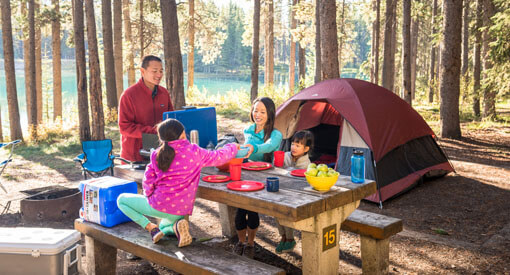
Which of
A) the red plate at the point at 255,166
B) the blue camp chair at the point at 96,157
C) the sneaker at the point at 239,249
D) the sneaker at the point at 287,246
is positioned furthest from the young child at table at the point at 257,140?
the blue camp chair at the point at 96,157

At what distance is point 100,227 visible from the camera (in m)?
3.35

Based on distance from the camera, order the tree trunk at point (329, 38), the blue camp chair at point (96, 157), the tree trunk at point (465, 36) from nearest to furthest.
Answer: the blue camp chair at point (96, 157)
the tree trunk at point (329, 38)
the tree trunk at point (465, 36)

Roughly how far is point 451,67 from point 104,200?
26.8 feet

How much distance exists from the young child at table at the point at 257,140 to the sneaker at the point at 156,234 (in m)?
1.02

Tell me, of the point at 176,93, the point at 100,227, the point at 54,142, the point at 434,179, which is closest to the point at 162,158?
the point at 100,227

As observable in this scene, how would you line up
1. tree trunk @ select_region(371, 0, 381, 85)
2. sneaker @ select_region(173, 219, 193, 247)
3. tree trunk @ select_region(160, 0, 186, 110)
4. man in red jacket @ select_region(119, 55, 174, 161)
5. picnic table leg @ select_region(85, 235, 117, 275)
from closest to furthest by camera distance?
sneaker @ select_region(173, 219, 193, 247) < picnic table leg @ select_region(85, 235, 117, 275) < man in red jacket @ select_region(119, 55, 174, 161) < tree trunk @ select_region(160, 0, 186, 110) < tree trunk @ select_region(371, 0, 381, 85)

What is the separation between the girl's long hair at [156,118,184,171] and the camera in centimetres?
278

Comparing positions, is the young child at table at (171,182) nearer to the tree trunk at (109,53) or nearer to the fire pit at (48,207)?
the fire pit at (48,207)

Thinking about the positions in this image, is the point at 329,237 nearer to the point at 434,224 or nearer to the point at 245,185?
the point at 245,185

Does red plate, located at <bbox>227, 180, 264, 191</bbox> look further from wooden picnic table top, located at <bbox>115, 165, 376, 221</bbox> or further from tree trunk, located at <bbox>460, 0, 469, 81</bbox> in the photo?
→ tree trunk, located at <bbox>460, 0, 469, 81</bbox>

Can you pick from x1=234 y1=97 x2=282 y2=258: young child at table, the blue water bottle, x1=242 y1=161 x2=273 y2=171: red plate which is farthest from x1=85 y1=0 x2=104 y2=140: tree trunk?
the blue water bottle

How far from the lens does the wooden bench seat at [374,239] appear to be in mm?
3332

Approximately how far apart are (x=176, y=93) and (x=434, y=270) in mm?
6901

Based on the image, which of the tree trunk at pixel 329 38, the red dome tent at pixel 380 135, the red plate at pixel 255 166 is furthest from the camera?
the tree trunk at pixel 329 38
